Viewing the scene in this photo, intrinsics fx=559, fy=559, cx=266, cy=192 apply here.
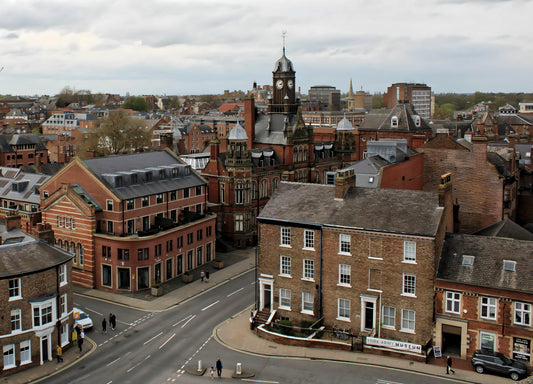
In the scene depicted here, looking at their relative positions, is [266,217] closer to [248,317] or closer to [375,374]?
[248,317]

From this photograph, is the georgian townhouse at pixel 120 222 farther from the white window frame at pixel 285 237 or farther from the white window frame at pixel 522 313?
the white window frame at pixel 522 313

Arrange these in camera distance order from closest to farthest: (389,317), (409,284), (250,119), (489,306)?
(489,306) < (409,284) < (389,317) < (250,119)

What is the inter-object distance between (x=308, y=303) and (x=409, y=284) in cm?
828

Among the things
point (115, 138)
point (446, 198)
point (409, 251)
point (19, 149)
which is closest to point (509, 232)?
point (446, 198)

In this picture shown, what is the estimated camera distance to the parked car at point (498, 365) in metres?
35.3

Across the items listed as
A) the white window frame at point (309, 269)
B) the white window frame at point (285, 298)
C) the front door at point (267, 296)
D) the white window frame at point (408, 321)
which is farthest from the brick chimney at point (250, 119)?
the white window frame at point (408, 321)

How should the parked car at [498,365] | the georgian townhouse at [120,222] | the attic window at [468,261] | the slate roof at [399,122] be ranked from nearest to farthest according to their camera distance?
1. the parked car at [498,365]
2. the attic window at [468,261]
3. the georgian townhouse at [120,222]
4. the slate roof at [399,122]

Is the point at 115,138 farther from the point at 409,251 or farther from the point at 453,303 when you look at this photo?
the point at 453,303

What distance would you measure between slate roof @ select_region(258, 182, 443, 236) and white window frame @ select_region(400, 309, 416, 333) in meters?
5.78

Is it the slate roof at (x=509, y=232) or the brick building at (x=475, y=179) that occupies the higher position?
the brick building at (x=475, y=179)

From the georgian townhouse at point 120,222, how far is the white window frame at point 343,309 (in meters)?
21.1

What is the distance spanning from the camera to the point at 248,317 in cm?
4734

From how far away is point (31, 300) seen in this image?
38.7 m

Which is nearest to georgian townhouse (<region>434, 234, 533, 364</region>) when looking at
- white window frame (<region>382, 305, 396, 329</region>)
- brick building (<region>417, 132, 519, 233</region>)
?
white window frame (<region>382, 305, 396, 329</region>)
